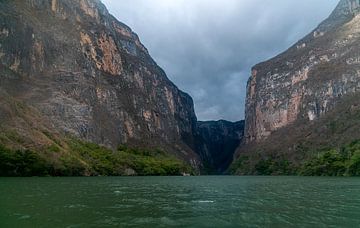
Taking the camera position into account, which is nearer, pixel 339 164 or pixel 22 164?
pixel 22 164

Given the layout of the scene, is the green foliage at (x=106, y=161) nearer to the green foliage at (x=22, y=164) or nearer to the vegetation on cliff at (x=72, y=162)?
the vegetation on cliff at (x=72, y=162)

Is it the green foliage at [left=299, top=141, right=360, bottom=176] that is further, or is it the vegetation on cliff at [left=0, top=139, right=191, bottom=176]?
the green foliage at [left=299, top=141, right=360, bottom=176]

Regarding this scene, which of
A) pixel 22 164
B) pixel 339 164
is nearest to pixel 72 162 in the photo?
pixel 22 164

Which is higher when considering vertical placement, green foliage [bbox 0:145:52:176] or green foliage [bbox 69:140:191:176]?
green foliage [bbox 69:140:191:176]

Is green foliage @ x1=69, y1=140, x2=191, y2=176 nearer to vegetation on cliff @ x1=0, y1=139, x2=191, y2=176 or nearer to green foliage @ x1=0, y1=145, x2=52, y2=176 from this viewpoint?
vegetation on cliff @ x1=0, y1=139, x2=191, y2=176

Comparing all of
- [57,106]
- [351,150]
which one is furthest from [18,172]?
[351,150]

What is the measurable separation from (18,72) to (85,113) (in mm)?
33657

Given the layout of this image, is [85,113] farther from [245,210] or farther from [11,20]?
[245,210]

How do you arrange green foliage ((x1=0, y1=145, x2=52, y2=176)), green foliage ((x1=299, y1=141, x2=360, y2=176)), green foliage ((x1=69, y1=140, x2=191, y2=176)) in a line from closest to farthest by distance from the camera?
green foliage ((x1=0, y1=145, x2=52, y2=176)) → green foliage ((x1=299, y1=141, x2=360, y2=176)) → green foliage ((x1=69, y1=140, x2=191, y2=176))

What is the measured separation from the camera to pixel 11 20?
19625 centimetres

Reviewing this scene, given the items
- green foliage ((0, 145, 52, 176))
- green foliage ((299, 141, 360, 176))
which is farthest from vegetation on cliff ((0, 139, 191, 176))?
green foliage ((299, 141, 360, 176))

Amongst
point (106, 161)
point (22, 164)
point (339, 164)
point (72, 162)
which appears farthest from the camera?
point (106, 161)

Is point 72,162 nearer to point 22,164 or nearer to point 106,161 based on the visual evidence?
point 22,164

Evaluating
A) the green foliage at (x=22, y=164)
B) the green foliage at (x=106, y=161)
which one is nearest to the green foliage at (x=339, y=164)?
the green foliage at (x=106, y=161)
